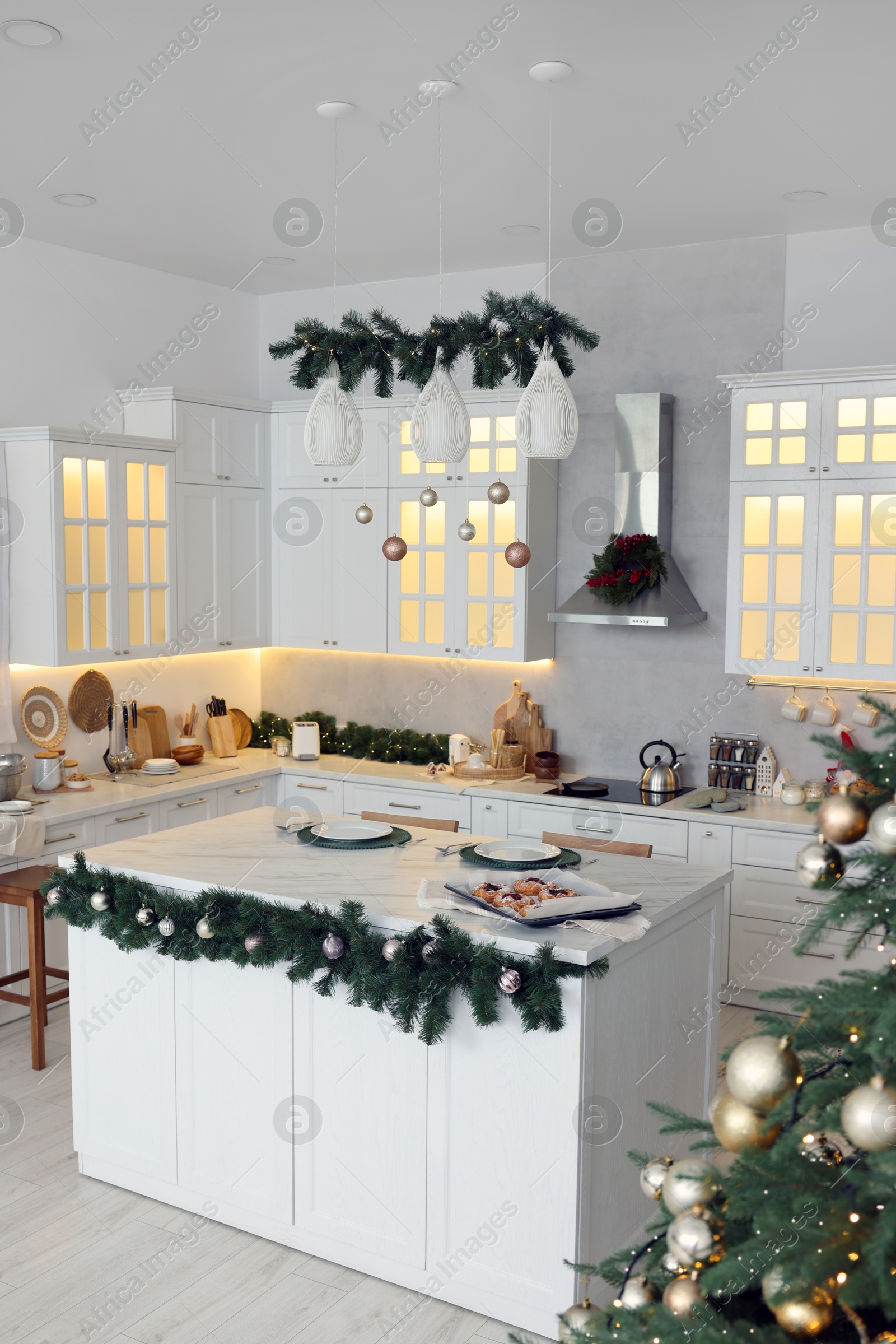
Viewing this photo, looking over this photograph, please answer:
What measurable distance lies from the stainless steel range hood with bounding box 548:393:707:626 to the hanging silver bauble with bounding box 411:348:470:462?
211 cm

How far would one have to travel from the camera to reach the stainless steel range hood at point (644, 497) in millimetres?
5270

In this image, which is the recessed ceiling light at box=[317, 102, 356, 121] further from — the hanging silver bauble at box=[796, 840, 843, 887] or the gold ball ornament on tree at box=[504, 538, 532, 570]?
the hanging silver bauble at box=[796, 840, 843, 887]

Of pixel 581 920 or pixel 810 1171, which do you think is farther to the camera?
pixel 581 920

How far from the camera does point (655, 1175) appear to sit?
57.1 inches

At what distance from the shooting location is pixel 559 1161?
2.69 metres

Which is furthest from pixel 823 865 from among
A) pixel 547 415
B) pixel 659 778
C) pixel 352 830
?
pixel 659 778

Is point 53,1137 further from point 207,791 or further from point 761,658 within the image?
point 761,658

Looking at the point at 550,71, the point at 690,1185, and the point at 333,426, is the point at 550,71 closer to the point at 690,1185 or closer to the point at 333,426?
the point at 333,426

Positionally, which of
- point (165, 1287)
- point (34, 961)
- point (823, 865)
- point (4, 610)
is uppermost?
point (4, 610)

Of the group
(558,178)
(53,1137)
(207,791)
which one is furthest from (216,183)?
(53,1137)

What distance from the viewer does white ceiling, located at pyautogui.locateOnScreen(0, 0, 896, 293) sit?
3125mm

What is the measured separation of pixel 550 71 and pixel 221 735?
13.2ft

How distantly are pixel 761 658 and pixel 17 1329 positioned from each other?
147 inches

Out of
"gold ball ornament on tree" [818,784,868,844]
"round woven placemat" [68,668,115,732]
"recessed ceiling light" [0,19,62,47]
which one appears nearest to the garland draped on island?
"recessed ceiling light" [0,19,62,47]
